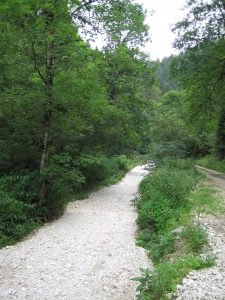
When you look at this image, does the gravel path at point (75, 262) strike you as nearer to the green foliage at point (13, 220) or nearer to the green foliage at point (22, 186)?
the green foliage at point (13, 220)

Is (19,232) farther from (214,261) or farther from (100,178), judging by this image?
(100,178)

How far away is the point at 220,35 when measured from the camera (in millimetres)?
13359

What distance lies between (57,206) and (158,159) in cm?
652

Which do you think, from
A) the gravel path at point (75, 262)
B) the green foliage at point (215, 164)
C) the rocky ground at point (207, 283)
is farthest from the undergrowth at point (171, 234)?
the green foliage at point (215, 164)

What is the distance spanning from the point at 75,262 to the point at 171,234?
86.2 inches

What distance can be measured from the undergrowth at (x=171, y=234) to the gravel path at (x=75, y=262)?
434mm

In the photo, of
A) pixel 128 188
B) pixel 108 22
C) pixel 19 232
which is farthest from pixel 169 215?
pixel 128 188

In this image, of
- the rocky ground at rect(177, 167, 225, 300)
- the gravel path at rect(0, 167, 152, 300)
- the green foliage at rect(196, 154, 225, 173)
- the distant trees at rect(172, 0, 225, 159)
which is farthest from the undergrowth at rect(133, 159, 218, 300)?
the green foliage at rect(196, 154, 225, 173)

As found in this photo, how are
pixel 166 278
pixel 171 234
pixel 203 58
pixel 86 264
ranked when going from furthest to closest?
1. pixel 203 58
2. pixel 171 234
3. pixel 86 264
4. pixel 166 278

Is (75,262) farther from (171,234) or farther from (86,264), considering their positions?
(171,234)

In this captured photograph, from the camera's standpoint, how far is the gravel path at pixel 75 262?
15.1 ft

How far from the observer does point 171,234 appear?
5.75 meters

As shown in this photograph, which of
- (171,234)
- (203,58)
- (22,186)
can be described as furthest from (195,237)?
(203,58)

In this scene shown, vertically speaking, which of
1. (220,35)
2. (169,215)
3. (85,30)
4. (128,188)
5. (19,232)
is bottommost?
(128,188)
